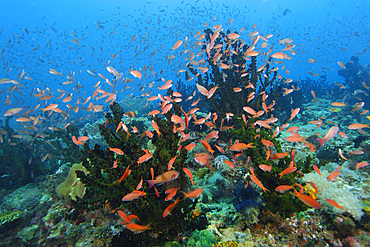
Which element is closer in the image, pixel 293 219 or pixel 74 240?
pixel 293 219

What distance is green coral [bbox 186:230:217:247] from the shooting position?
252 cm

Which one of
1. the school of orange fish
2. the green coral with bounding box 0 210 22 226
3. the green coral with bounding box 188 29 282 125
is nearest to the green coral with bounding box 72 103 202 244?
the school of orange fish

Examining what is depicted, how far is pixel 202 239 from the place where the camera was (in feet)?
8.38

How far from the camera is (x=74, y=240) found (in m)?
3.63

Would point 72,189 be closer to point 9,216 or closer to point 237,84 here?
point 9,216

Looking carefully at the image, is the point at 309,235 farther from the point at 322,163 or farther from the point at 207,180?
the point at 207,180

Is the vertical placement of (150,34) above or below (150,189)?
above

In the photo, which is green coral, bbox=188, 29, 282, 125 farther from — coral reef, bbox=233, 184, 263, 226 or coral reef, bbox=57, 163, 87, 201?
coral reef, bbox=57, 163, 87, 201

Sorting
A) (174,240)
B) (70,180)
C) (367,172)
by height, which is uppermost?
(70,180)

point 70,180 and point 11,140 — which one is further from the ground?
point 11,140

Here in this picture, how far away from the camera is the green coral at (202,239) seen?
2.52 metres

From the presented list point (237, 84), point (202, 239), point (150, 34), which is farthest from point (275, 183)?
point (150, 34)

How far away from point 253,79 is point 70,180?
785 cm

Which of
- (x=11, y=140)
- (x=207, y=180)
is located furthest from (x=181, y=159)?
(x=11, y=140)
